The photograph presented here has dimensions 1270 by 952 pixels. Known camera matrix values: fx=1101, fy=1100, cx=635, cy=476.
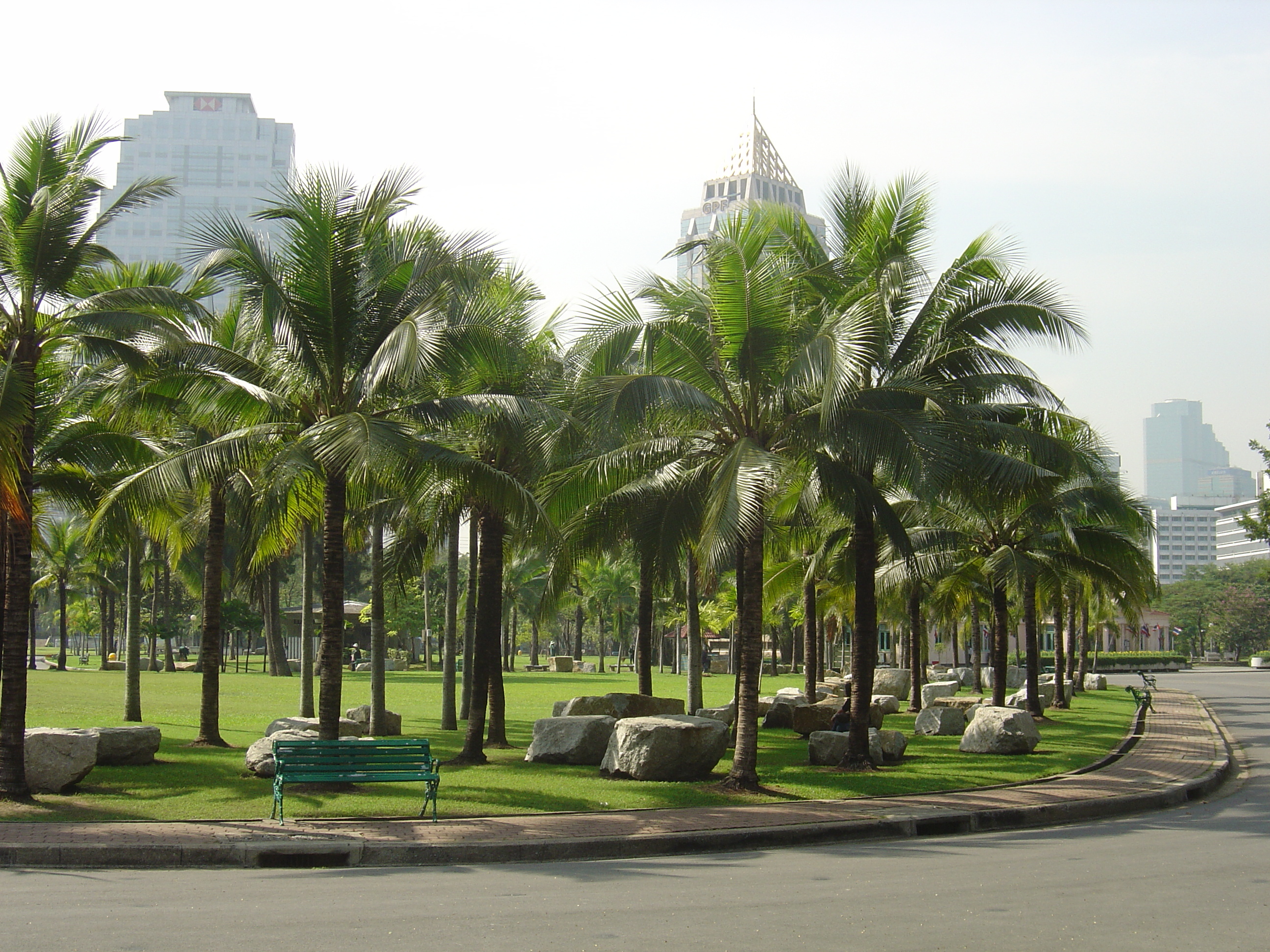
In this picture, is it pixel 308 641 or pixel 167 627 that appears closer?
pixel 308 641

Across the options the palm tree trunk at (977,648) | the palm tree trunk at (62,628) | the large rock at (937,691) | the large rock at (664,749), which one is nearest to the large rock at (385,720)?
the large rock at (664,749)

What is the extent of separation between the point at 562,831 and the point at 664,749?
422 centimetres

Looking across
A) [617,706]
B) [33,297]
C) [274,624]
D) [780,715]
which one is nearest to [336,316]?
[33,297]

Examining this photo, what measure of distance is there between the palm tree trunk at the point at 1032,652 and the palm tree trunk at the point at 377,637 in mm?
15538

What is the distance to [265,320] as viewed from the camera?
46.5 ft

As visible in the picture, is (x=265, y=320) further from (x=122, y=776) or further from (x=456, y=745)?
(x=456, y=745)

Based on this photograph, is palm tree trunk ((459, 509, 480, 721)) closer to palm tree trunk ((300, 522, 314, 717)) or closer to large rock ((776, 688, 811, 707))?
palm tree trunk ((300, 522, 314, 717))

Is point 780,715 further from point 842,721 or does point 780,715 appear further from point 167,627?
point 167,627

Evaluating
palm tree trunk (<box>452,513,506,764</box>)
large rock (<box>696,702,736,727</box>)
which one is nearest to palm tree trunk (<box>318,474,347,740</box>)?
palm tree trunk (<box>452,513,506,764</box>)

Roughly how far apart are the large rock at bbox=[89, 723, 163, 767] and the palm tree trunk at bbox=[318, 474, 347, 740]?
3.11m

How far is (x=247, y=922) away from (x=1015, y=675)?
44583mm

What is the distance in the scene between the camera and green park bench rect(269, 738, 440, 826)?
38.9ft

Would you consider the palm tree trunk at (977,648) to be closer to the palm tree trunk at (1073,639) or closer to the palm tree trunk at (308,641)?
the palm tree trunk at (1073,639)

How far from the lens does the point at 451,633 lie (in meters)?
21.7
